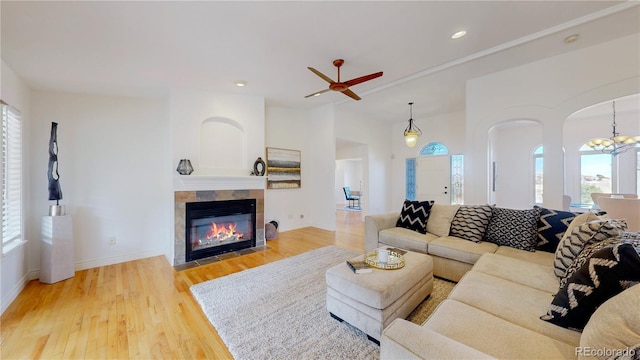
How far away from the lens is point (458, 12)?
2.18 m

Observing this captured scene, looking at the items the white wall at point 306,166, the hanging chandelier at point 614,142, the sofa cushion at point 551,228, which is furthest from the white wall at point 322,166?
the hanging chandelier at point 614,142

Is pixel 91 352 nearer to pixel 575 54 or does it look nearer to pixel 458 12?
pixel 458 12

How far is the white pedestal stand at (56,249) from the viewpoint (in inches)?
110

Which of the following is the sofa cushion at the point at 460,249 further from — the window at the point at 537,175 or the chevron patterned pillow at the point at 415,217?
the window at the point at 537,175

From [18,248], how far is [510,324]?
4.51 metres

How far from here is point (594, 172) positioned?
5801mm

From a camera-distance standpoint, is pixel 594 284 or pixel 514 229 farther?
pixel 514 229

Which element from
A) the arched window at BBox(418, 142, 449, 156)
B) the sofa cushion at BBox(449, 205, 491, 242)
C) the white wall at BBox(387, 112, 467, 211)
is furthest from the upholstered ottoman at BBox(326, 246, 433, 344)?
the arched window at BBox(418, 142, 449, 156)

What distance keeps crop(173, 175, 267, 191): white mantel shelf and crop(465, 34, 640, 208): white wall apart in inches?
142

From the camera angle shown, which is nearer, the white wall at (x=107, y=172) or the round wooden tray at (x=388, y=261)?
the round wooden tray at (x=388, y=261)

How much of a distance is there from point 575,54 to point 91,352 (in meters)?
5.79

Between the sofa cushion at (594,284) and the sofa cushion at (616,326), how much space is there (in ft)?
0.72

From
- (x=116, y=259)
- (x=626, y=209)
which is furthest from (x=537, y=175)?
(x=116, y=259)

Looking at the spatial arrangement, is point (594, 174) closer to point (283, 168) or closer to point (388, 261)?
point (388, 261)
